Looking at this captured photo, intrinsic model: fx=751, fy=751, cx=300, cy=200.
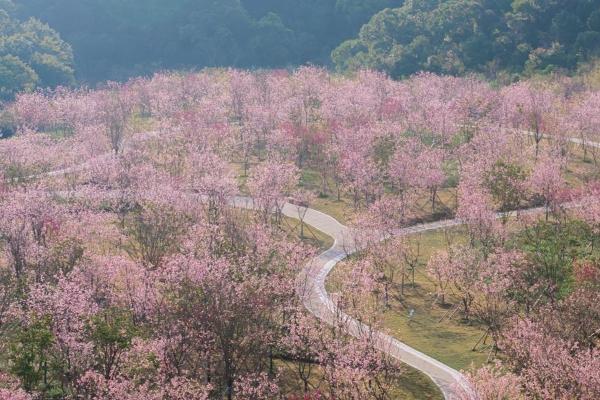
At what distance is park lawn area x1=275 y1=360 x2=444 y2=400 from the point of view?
4131 centimetres

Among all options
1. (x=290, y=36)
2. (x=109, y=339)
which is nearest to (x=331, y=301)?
(x=109, y=339)

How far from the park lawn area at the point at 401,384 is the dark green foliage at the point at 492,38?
7634 centimetres

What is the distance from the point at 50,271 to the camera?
47.2 metres

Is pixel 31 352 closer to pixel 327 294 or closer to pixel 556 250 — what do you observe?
→ pixel 327 294

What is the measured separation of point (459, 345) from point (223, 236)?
18.0 meters

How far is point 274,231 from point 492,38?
7254cm

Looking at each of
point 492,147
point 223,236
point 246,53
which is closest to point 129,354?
point 223,236

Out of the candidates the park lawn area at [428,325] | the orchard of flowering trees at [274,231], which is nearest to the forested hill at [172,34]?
the orchard of flowering trees at [274,231]

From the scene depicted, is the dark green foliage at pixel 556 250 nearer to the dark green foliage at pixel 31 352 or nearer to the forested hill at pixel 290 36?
the dark green foliage at pixel 31 352

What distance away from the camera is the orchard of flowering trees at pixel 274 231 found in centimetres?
3756

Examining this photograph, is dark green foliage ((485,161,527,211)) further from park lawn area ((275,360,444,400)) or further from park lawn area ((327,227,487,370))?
park lawn area ((275,360,444,400))

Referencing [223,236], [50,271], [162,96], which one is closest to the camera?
[50,271]

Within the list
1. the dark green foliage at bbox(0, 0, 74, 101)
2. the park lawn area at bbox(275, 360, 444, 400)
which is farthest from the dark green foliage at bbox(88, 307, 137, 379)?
the dark green foliage at bbox(0, 0, 74, 101)

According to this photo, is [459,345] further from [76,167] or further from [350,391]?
[76,167]
